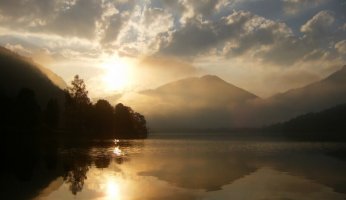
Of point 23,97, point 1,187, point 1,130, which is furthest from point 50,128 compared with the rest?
point 1,187

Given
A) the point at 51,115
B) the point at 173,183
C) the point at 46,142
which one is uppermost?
the point at 51,115

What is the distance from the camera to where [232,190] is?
130ft

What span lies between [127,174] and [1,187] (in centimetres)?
1570

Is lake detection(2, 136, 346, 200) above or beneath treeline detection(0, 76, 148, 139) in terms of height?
beneath

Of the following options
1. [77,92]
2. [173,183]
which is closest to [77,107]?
[77,92]

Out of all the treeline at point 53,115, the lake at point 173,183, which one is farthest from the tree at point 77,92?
the lake at point 173,183

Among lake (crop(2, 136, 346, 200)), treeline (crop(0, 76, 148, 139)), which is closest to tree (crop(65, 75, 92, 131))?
treeline (crop(0, 76, 148, 139))

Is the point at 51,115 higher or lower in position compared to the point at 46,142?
higher

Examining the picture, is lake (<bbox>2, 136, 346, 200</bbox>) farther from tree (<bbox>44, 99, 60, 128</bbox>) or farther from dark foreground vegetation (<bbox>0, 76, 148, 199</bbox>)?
tree (<bbox>44, 99, 60, 128</bbox>)

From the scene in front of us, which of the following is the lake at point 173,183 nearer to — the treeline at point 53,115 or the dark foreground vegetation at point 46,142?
the dark foreground vegetation at point 46,142

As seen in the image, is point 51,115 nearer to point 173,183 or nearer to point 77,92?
point 77,92

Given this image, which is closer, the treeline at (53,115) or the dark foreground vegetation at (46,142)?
the dark foreground vegetation at (46,142)

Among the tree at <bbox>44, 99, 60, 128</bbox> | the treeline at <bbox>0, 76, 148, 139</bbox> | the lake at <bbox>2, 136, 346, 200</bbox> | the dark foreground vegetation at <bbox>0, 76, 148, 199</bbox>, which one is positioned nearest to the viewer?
the lake at <bbox>2, 136, 346, 200</bbox>

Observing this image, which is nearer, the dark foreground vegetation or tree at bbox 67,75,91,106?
the dark foreground vegetation
